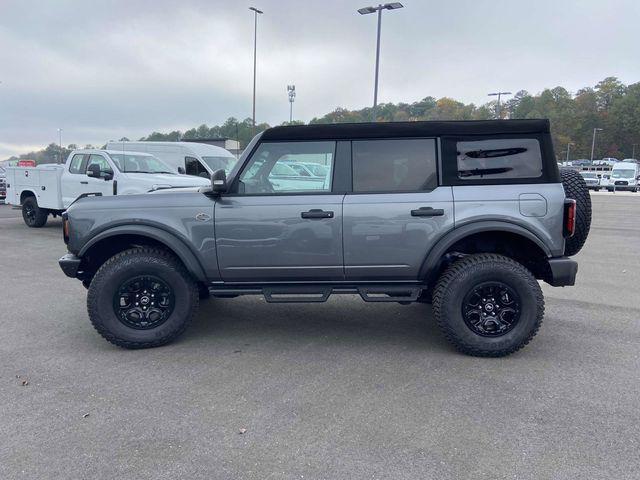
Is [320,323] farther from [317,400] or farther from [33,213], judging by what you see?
[33,213]

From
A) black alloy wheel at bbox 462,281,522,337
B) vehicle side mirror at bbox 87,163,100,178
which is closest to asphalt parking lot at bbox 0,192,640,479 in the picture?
black alloy wheel at bbox 462,281,522,337

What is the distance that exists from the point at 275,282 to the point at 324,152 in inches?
48.4

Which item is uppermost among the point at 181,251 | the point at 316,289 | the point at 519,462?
the point at 181,251

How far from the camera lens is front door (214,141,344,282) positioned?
4.29 m

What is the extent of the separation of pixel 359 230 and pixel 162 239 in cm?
170

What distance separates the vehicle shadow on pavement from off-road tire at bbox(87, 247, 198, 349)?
343mm

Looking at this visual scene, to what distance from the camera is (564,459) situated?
2.78 m

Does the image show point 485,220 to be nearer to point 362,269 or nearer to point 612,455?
point 362,269

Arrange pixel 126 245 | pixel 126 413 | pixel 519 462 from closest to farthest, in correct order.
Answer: pixel 519 462 < pixel 126 413 < pixel 126 245

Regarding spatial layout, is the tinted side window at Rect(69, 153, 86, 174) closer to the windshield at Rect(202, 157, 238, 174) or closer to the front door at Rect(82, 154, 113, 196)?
the front door at Rect(82, 154, 113, 196)

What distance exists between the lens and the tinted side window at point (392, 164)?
14.3 feet

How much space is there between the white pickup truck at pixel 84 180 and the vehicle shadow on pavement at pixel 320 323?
589 cm

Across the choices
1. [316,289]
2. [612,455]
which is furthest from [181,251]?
[612,455]

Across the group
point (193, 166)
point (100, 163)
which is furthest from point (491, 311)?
point (193, 166)
